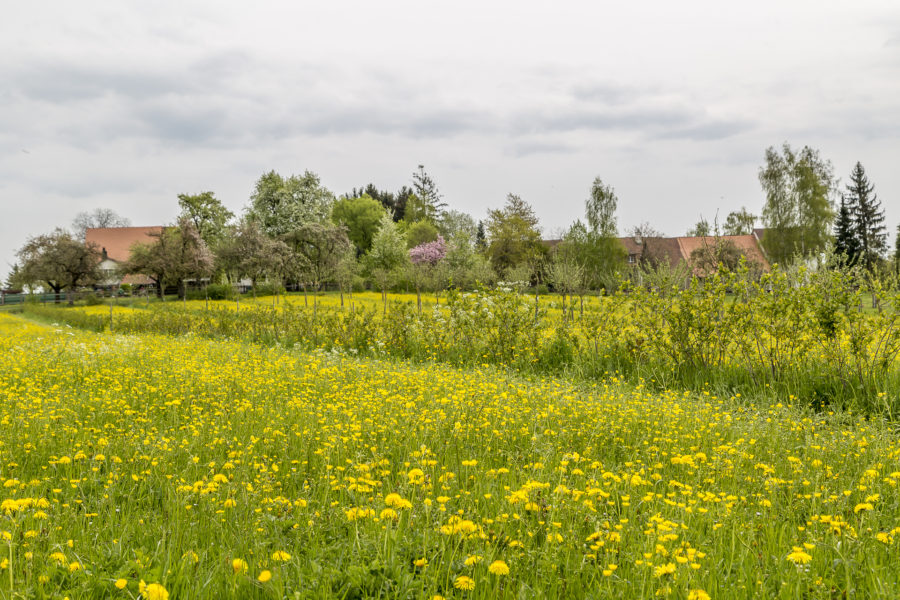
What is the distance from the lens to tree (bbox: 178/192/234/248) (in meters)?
57.0

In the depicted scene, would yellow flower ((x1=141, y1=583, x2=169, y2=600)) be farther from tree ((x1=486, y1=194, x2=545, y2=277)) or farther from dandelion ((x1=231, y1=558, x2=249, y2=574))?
tree ((x1=486, y1=194, x2=545, y2=277))

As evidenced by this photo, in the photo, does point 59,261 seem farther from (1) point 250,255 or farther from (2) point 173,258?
(1) point 250,255

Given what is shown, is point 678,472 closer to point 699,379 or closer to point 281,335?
point 699,379

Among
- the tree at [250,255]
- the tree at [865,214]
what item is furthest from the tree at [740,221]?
the tree at [250,255]

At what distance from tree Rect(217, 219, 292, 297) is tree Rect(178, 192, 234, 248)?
1670 cm

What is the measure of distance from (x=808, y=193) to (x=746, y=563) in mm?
47595

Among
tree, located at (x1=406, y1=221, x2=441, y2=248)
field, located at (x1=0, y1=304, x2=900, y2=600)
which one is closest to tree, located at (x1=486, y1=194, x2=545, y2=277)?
tree, located at (x1=406, y1=221, x2=441, y2=248)

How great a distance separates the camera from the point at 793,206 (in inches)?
1678

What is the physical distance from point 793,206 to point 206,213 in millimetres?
53694

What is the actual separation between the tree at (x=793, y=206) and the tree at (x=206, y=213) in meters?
49.5

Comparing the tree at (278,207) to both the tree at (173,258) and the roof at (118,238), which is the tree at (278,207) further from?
the roof at (118,238)

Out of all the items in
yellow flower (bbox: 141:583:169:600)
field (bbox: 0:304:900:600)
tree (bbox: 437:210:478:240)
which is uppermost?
tree (bbox: 437:210:478:240)

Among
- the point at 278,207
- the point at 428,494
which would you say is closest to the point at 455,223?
the point at 278,207

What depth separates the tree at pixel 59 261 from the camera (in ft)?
148
